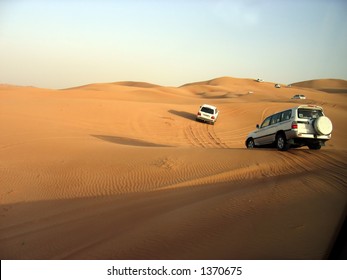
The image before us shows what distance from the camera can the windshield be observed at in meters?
11.3

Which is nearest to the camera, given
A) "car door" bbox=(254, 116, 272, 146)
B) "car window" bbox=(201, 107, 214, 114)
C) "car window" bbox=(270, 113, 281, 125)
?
"car window" bbox=(270, 113, 281, 125)

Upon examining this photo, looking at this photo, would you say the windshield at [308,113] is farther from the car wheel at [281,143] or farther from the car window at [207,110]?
the car window at [207,110]

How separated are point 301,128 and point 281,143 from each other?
105 centimetres

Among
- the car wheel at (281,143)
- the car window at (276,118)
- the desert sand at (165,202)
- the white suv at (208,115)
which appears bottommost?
the desert sand at (165,202)

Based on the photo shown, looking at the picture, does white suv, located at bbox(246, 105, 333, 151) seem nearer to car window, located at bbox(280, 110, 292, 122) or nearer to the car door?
car window, located at bbox(280, 110, 292, 122)

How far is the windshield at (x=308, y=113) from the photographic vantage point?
11307mm

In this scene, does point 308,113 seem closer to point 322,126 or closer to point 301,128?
point 301,128

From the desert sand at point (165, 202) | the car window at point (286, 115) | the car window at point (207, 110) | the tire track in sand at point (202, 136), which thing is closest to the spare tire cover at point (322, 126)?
the desert sand at point (165, 202)

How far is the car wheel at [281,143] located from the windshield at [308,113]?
980 mm

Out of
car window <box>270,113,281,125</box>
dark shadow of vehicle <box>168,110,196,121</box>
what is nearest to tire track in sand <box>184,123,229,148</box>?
dark shadow of vehicle <box>168,110,196,121</box>

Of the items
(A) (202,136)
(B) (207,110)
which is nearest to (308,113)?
(A) (202,136)

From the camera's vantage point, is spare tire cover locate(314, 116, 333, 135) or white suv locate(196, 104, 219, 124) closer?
spare tire cover locate(314, 116, 333, 135)

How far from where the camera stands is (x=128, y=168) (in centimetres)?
914

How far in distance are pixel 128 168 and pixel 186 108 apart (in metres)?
24.0
